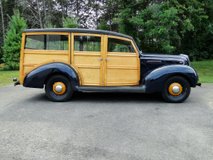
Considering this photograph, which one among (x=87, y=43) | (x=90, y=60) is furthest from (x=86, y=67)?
(x=87, y=43)

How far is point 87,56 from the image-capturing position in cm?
709

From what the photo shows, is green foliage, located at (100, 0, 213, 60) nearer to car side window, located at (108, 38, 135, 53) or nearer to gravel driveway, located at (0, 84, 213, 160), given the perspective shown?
car side window, located at (108, 38, 135, 53)

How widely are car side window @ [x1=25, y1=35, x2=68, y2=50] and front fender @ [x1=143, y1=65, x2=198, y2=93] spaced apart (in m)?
2.26

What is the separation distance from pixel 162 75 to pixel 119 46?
51.8 inches

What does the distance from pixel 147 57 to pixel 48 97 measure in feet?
9.06

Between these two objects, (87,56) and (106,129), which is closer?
(106,129)

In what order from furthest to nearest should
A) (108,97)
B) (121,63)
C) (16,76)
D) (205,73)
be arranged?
1. (205,73)
2. (16,76)
3. (108,97)
4. (121,63)

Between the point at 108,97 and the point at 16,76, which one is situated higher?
the point at 16,76

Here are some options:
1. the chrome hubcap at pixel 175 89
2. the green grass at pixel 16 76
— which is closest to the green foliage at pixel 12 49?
the green grass at pixel 16 76

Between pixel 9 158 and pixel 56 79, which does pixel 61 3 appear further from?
pixel 9 158

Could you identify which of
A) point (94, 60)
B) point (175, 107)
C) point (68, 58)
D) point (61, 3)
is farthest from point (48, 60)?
point (61, 3)

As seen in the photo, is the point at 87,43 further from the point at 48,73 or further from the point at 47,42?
the point at 48,73

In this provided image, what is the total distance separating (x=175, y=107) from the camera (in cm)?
660

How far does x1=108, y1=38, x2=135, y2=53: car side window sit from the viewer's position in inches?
282
